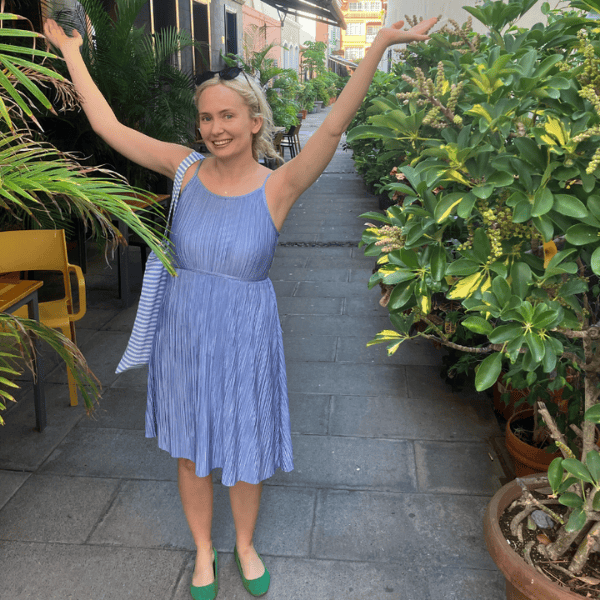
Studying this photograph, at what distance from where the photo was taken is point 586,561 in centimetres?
201

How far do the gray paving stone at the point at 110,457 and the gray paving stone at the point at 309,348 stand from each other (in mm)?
1348

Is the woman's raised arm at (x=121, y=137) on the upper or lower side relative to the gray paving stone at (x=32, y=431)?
upper

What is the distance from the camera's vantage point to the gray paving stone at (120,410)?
355 centimetres

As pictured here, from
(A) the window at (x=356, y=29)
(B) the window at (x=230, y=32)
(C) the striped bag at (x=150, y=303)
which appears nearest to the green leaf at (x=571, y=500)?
(C) the striped bag at (x=150, y=303)

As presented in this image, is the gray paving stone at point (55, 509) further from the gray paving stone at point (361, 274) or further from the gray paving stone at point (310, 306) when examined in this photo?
the gray paving stone at point (361, 274)

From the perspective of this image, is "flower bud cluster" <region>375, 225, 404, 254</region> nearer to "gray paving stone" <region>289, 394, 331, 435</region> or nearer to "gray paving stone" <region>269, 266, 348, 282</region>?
"gray paving stone" <region>289, 394, 331, 435</region>

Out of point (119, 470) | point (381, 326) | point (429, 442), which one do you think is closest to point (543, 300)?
point (429, 442)

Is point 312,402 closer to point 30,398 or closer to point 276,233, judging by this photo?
point 30,398

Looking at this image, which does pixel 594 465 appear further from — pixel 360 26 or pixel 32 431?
pixel 360 26

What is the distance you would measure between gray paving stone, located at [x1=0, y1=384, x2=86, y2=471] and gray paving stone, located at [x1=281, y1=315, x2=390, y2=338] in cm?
176

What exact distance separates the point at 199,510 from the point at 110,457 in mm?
1067

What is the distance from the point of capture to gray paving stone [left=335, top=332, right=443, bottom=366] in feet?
14.3

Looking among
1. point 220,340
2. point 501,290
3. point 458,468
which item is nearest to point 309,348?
point 458,468

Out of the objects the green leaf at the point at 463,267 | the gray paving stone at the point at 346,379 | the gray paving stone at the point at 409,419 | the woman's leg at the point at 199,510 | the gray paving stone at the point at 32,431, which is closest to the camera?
the green leaf at the point at 463,267
